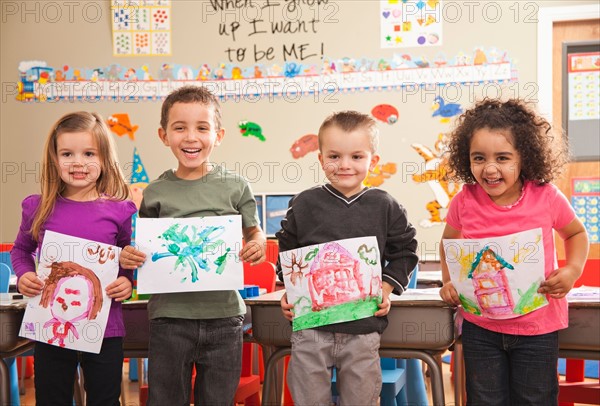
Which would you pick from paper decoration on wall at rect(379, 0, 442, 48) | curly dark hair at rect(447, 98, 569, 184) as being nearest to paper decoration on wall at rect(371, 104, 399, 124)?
paper decoration on wall at rect(379, 0, 442, 48)

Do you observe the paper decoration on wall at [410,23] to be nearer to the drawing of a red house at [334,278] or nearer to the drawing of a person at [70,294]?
the drawing of a red house at [334,278]

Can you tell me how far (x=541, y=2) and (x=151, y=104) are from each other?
2.79m

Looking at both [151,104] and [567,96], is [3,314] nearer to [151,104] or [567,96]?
[151,104]

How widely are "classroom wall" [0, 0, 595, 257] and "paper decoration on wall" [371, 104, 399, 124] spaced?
0.03 m

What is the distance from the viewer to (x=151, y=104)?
4965mm

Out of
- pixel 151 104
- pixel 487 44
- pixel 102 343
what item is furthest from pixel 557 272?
pixel 151 104

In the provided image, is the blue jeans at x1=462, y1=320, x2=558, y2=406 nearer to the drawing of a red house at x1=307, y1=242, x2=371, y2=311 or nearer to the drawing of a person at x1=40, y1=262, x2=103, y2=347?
Answer: the drawing of a red house at x1=307, y1=242, x2=371, y2=311

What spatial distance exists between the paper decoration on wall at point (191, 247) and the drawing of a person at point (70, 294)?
166 millimetres

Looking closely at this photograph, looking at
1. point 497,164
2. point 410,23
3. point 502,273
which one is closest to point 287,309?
point 502,273

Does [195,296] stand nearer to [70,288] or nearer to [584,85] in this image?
[70,288]

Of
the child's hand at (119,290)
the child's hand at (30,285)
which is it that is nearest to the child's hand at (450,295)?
the child's hand at (119,290)

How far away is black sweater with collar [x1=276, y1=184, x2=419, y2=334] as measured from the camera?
1.92 m

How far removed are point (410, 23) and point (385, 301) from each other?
3260 mm

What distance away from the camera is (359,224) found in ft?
6.28
